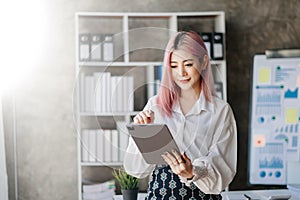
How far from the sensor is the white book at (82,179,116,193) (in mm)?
4359

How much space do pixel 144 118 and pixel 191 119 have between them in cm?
13

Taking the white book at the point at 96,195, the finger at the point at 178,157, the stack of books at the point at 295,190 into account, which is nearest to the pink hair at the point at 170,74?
the finger at the point at 178,157

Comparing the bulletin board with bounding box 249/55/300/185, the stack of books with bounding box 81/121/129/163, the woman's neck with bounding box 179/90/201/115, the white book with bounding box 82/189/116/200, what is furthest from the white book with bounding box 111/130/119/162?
the bulletin board with bounding box 249/55/300/185

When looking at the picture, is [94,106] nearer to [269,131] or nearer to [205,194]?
[205,194]

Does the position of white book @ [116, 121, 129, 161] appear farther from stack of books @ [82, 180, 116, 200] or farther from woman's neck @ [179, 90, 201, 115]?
stack of books @ [82, 180, 116, 200]

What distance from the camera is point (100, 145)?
1693 millimetres

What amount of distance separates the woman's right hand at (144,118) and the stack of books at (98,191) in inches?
112

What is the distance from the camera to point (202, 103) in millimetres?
1620

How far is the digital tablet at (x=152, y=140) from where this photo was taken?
60.8 inches

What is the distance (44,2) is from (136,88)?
9.91 ft

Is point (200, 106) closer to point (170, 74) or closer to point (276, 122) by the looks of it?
point (170, 74)

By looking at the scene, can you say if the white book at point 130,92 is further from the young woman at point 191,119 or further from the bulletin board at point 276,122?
the bulletin board at point 276,122

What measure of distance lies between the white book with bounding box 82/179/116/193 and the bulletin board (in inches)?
44.9

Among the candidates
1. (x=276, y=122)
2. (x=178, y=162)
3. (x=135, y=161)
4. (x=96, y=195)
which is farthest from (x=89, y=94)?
(x=276, y=122)
